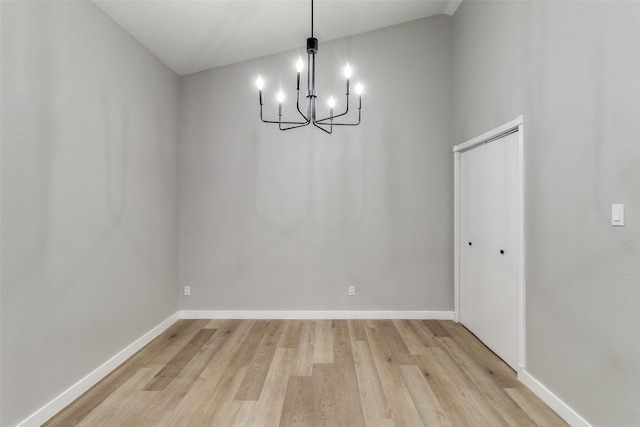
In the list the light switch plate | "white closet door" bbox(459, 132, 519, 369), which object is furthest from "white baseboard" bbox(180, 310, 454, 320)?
the light switch plate

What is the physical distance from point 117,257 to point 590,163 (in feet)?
10.9

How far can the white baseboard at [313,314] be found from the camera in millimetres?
3707

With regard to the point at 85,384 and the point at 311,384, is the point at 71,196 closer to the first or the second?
the point at 85,384

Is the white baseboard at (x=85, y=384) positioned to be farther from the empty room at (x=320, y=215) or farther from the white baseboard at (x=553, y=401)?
the white baseboard at (x=553, y=401)

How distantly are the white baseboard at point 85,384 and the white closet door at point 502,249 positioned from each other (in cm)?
314

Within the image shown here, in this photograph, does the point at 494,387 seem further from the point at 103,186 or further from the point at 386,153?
the point at 103,186

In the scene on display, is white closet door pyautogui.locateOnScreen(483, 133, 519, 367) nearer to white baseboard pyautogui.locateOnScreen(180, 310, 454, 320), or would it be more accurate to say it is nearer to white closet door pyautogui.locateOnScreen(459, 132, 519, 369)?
white closet door pyautogui.locateOnScreen(459, 132, 519, 369)

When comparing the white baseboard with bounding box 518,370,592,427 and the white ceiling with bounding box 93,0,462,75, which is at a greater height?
the white ceiling with bounding box 93,0,462,75

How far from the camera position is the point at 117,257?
2.65m

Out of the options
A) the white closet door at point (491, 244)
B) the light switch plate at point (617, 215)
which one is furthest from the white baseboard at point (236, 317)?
the light switch plate at point (617, 215)

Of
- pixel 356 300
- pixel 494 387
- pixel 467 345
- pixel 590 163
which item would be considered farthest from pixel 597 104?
pixel 356 300

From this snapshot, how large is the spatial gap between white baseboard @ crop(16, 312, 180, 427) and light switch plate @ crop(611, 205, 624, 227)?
335cm

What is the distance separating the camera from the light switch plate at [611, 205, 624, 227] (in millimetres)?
1646

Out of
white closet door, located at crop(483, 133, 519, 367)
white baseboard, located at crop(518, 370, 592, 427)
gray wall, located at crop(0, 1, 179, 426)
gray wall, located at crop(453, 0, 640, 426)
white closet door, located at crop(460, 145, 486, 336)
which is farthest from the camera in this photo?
white closet door, located at crop(460, 145, 486, 336)
